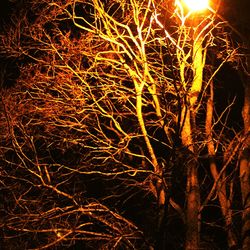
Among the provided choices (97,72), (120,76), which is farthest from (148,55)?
(97,72)

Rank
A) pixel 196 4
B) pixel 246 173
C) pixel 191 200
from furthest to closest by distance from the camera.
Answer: pixel 246 173 → pixel 191 200 → pixel 196 4

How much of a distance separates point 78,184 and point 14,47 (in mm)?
3901

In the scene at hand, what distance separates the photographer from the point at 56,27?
1061 centimetres

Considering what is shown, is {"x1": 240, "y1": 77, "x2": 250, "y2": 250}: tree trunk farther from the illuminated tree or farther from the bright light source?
the bright light source

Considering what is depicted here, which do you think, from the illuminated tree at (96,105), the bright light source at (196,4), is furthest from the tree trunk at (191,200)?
the bright light source at (196,4)

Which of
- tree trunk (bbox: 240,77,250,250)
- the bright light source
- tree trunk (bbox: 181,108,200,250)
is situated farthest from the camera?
tree trunk (bbox: 240,77,250,250)

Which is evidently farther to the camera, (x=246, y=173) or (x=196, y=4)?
(x=246, y=173)

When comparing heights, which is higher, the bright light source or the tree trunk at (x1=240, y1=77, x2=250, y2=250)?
the bright light source

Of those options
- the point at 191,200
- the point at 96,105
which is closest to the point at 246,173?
the point at 191,200

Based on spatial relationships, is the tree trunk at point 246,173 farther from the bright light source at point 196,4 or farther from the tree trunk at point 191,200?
the bright light source at point 196,4

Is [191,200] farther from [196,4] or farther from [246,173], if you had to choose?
[196,4]

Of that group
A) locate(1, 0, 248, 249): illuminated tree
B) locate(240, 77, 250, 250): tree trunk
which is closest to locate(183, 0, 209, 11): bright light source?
locate(1, 0, 248, 249): illuminated tree

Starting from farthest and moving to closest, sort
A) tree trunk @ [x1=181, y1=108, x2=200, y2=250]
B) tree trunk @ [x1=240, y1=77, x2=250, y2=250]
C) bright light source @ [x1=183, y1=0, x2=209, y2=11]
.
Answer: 1. tree trunk @ [x1=240, y1=77, x2=250, y2=250]
2. tree trunk @ [x1=181, y1=108, x2=200, y2=250]
3. bright light source @ [x1=183, y1=0, x2=209, y2=11]

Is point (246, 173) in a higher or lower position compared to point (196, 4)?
lower
